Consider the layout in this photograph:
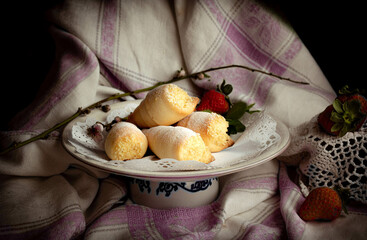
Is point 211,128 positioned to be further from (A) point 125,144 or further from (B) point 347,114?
(B) point 347,114

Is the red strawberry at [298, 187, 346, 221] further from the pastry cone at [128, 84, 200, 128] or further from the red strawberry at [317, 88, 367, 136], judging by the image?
the pastry cone at [128, 84, 200, 128]

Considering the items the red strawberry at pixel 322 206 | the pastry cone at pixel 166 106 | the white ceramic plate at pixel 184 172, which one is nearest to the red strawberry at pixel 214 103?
the pastry cone at pixel 166 106

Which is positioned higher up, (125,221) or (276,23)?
(276,23)

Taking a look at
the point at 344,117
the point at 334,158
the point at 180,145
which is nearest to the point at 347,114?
the point at 344,117

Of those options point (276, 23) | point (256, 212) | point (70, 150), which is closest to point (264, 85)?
point (276, 23)

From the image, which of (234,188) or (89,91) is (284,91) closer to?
(234,188)

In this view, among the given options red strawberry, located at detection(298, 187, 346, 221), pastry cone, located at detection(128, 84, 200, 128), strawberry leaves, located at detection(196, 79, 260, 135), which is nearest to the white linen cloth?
red strawberry, located at detection(298, 187, 346, 221)
